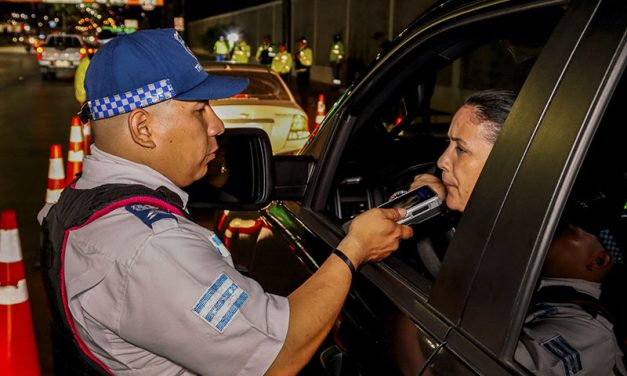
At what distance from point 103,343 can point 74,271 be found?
173mm

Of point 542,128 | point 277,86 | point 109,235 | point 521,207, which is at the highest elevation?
point 542,128

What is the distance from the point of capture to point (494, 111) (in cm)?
196

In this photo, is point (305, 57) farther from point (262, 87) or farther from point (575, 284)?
point (575, 284)

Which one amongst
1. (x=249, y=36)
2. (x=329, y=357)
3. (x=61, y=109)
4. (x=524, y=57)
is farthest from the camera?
(x=249, y=36)

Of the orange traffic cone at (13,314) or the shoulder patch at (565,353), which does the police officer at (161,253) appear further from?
the orange traffic cone at (13,314)

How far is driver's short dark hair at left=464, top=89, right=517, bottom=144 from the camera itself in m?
1.96

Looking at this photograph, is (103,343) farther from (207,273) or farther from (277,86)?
(277,86)

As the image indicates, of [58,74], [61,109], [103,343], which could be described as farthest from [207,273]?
[58,74]

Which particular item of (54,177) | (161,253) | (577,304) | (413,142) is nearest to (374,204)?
(413,142)

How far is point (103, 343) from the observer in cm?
157

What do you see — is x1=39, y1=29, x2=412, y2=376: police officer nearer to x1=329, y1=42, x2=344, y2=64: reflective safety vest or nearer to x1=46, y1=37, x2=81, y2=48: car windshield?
x1=329, y1=42, x2=344, y2=64: reflective safety vest

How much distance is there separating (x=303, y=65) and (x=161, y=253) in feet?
70.5

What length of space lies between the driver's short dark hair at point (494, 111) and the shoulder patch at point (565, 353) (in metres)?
0.66

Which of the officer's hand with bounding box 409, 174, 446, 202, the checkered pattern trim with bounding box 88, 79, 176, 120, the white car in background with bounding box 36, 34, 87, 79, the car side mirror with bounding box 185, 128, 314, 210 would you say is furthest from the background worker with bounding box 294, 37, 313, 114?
the checkered pattern trim with bounding box 88, 79, 176, 120
